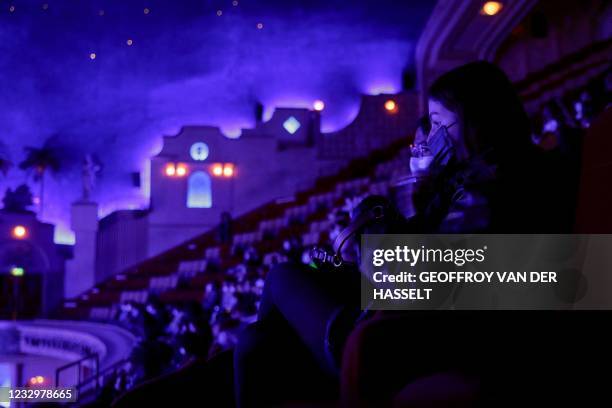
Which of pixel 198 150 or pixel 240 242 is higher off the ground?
pixel 198 150

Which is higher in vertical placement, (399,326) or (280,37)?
(280,37)

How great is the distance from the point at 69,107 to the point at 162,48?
7.80ft

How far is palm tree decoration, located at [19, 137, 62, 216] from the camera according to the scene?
11.3m

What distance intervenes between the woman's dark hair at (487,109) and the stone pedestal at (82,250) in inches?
406

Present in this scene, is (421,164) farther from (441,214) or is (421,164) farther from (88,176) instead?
(88,176)

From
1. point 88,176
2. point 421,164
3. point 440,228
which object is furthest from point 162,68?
point 440,228

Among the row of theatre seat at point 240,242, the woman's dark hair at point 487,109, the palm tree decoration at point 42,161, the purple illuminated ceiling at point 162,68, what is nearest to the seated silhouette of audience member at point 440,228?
the woman's dark hair at point 487,109

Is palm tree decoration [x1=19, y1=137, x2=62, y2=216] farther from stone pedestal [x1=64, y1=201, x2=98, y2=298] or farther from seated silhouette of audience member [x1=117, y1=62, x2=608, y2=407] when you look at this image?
seated silhouette of audience member [x1=117, y1=62, x2=608, y2=407]

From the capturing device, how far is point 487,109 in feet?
2.60

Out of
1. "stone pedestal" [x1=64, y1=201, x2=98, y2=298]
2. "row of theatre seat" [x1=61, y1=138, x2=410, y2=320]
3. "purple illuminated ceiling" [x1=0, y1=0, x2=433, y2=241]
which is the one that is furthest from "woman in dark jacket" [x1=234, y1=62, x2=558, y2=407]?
"purple illuminated ceiling" [x1=0, y1=0, x2=433, y2=241]

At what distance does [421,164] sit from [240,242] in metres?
8.26

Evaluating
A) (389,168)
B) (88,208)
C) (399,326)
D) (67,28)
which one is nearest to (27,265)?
(88,208)

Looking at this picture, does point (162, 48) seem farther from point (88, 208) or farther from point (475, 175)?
point (475, 175)

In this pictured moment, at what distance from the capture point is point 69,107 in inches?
457
